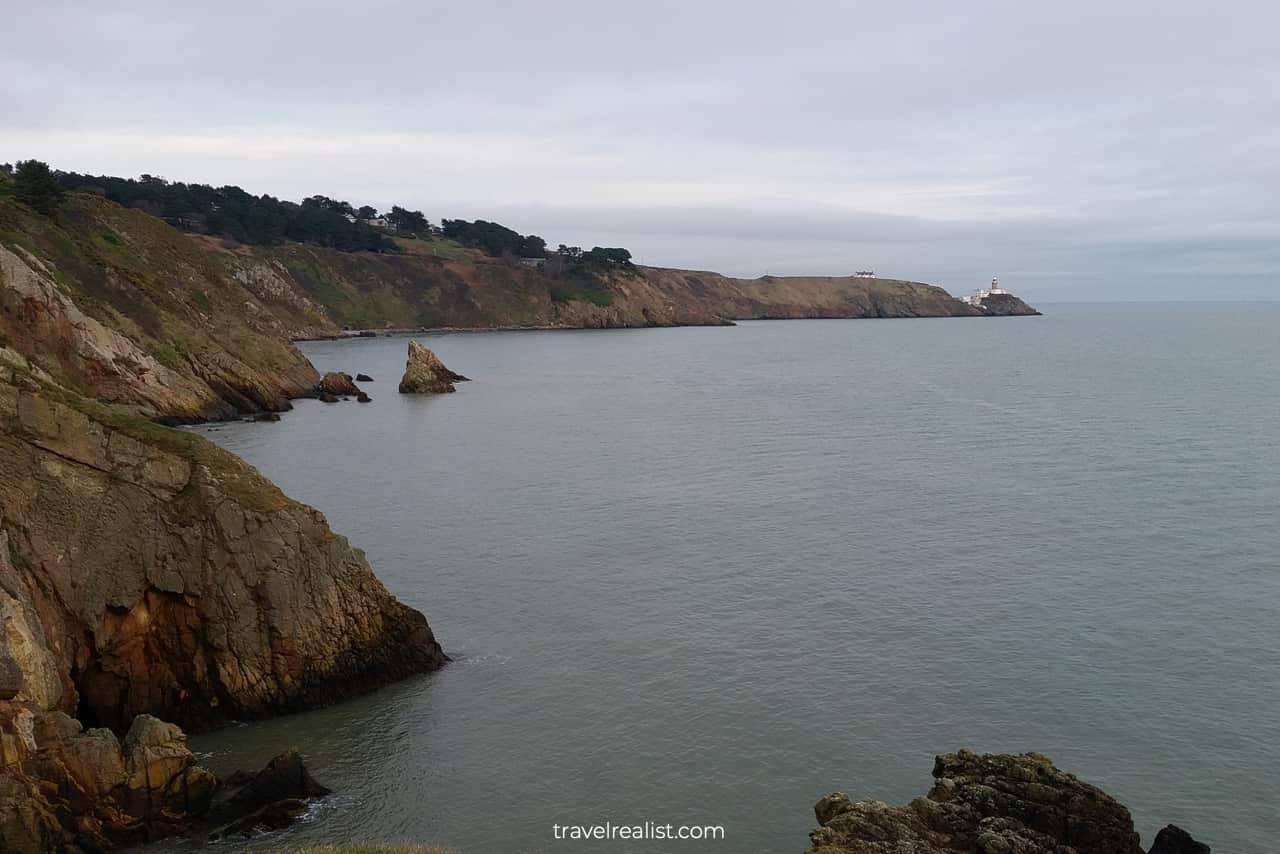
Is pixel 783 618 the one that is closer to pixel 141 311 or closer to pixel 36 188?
pixel 141 311

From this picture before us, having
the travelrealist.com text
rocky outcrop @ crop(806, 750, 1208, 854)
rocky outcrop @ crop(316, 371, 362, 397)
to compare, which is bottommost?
the travelrealist.com text

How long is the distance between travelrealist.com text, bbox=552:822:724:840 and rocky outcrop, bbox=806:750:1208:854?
2816mm

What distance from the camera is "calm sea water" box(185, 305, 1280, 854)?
67.1ft

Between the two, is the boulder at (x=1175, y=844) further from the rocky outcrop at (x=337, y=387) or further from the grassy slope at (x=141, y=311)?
the rocky outcrop at (x=337, y=387)

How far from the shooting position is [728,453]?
5791 centimetres

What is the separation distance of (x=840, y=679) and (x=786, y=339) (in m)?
156

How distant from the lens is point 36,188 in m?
74.9

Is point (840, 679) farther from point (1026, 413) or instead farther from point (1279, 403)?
point (1279, 403)

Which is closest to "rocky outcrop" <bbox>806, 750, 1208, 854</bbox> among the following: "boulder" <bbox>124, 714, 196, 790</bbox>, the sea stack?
"boulder" <bbox>124, 714, 196, 790</bbox>

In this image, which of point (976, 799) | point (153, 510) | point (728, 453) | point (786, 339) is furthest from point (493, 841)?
point (786, 339)

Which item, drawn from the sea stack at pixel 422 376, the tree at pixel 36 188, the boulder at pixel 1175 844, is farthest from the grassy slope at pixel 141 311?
the boulder at pixel 1175 844

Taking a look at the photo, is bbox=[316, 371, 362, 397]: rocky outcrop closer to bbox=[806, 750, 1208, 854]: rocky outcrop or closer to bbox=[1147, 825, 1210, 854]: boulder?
bbox=[806, 750, 1208, 854]: rocky outcrop

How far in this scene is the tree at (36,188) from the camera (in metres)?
74.1

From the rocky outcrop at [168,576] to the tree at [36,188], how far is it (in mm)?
60034
